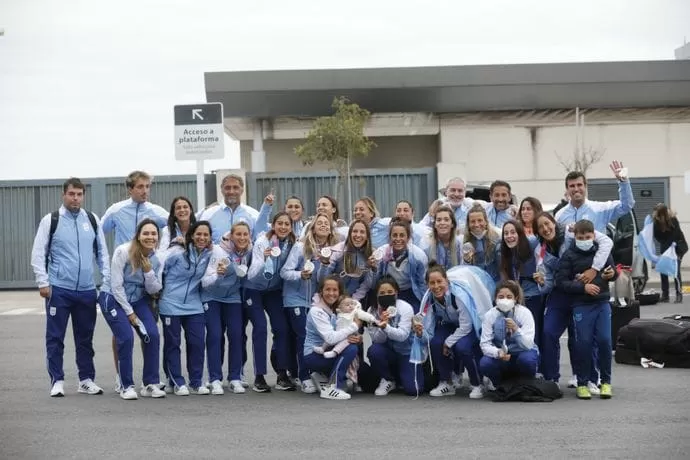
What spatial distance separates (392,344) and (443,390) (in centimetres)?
64

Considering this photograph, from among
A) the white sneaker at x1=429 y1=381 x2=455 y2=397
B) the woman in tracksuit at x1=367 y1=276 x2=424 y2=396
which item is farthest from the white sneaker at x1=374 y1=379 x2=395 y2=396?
the white sneaker at x1=429 y1=381 x2=455 y2=397

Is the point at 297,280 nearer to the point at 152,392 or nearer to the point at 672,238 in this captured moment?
the point at 152,392

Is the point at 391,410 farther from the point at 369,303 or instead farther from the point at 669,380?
the point at 669,380

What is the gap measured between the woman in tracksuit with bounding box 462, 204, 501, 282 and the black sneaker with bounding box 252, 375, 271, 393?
224 cm

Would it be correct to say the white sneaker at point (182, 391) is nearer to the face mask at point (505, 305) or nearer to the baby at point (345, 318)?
the baby at point (345, 318)

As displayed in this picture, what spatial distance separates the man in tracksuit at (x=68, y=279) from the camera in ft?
A: 36.3

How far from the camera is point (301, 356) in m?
11.4

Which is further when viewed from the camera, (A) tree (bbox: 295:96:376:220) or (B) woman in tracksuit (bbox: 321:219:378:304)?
(A) tree (bbox: 295:96:376:220)

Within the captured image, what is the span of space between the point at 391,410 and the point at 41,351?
6.64 metres

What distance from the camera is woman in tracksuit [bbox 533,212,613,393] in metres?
10.9

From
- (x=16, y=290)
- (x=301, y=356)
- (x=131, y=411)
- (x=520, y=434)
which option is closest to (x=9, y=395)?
(x=131, y=411)

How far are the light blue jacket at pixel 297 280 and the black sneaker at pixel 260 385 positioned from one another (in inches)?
29.6

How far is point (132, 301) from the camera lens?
1104cm

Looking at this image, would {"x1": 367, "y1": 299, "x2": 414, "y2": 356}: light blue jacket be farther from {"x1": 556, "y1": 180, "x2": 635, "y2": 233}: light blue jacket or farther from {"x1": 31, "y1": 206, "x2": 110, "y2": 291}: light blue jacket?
{"x1": 31, "y1": 206, "x2": 110, "y2": 291}: light blue jacket
